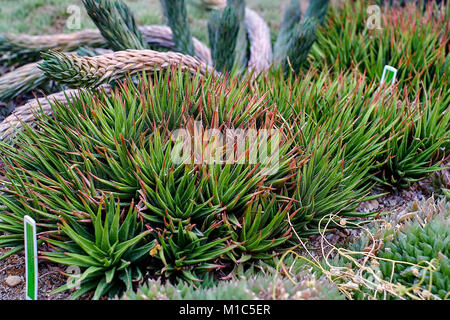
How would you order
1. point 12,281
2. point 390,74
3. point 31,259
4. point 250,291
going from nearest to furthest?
1. point 250,291
2. point 31,259
3. point 12,281
4. point 390,74

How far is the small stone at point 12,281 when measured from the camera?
7.29 ft

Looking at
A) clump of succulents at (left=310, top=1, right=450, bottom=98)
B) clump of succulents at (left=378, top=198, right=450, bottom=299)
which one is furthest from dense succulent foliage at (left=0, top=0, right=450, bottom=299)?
clump of succulents at (left=310, top=1, right=450, bottom=98)

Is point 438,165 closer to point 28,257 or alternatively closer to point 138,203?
point 138,203

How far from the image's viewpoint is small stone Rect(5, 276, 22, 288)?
2223mm

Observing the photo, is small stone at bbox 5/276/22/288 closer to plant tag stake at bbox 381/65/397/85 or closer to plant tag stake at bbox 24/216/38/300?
plant tag stake at bbox 24/216/38/300

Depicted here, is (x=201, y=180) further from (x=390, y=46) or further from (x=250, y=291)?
(x=390, y=46)

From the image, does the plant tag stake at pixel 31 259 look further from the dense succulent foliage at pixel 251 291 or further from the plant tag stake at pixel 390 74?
the plant tag stake at pixel 390 74

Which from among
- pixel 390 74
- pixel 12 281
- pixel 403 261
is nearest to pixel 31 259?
pixel 12 281

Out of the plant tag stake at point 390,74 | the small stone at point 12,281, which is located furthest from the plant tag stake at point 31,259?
the plant tag stake at point 390,74

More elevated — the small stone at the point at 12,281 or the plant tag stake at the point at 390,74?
the plant tag stake at the point at 390,74

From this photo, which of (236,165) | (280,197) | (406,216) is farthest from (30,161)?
(406,216)

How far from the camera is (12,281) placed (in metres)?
2.23

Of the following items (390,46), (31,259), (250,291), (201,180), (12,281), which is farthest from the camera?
(390,46)

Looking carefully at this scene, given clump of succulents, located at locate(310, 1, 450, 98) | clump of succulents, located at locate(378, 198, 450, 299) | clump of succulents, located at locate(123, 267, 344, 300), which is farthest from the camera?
clump of succulents, located at locate(310, 1, 450, 98)
